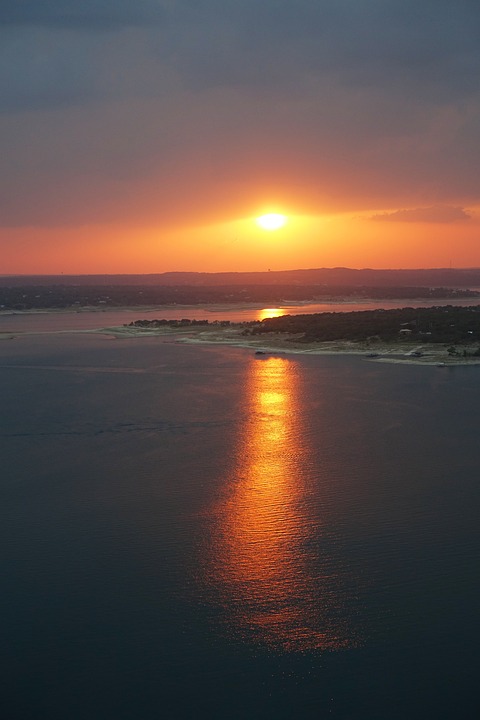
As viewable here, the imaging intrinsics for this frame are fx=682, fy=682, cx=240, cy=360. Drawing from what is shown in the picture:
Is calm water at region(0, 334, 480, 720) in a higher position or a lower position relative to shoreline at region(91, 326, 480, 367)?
lower

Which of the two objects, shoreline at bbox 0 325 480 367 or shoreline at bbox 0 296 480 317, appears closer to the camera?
shoreline at bbox 0 325 480 367

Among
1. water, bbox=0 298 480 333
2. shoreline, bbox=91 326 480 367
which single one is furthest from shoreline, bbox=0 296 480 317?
shoreline, bbox=91 326 480 367

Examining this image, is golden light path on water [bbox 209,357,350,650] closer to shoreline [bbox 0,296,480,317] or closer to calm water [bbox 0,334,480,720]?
calm water [bbox 0,334,480,720]

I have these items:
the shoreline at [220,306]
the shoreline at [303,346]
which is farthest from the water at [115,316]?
the shoreline at [303,346]

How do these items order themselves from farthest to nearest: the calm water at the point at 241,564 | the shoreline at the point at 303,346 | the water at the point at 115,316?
the water at the point at 115,316 < the shoreline at the point at 303,346 < the calm water at the point at 241,564

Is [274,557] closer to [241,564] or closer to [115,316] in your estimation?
Result: [241,564]

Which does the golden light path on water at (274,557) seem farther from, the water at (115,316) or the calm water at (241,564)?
the water at (115,316)

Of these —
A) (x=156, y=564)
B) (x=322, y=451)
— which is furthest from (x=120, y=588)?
(x=322, y=451)

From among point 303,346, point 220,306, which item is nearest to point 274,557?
point 303,346
